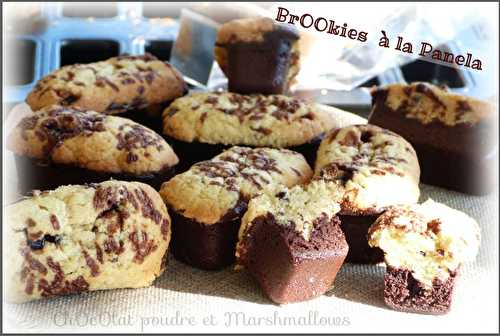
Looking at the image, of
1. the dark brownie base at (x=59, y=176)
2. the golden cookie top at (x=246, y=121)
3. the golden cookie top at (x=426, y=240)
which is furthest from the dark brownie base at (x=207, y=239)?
the golden cookie top at (x=246, y=121)

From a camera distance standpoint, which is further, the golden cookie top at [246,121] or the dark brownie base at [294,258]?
the golden cookie top at [246,121]

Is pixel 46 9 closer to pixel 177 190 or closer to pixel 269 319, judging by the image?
pixel 177 190

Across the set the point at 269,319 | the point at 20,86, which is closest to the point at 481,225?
the point at 269,319

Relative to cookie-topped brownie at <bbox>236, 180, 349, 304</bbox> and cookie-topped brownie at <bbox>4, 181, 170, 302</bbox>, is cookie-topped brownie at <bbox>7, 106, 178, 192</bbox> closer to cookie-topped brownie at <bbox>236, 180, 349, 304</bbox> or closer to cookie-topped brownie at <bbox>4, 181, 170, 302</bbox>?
cookie-topped brownie at <bbox>4, 181, 170, 302</bbox>

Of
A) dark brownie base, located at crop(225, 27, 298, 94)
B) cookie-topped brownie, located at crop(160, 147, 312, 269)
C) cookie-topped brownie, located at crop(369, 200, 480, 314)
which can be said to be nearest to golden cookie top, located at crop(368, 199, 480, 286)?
cookie-topped brownie, located at crop(369, 200, 480, 314)

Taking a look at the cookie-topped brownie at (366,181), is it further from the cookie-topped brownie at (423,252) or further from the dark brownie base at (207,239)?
the dark brownie base at (207,239)

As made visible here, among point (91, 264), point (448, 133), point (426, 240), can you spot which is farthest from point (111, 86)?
point (426, 240)

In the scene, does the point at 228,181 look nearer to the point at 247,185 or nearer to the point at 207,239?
the point at 247,185
